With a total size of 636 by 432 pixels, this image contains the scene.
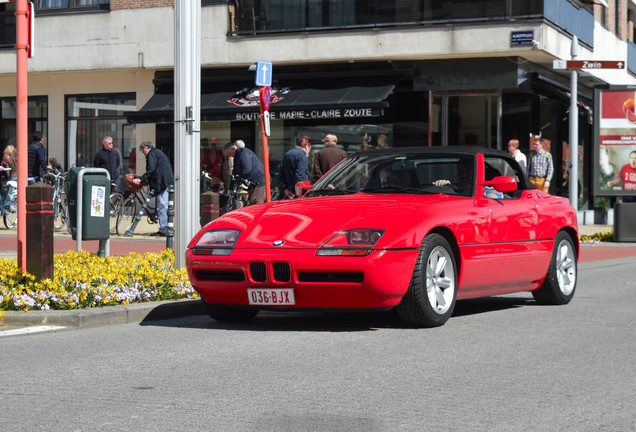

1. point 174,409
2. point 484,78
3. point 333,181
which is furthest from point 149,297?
point 484,78

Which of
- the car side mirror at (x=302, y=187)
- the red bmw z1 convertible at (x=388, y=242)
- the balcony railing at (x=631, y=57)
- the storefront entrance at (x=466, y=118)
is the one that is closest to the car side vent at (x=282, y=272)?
the red bmw z1 convertible at (x=388, y=242)

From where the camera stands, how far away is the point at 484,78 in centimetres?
2548

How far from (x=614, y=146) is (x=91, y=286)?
53.0 feet

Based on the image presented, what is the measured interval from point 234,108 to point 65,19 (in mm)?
5756

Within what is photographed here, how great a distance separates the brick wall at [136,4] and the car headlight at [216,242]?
20236 millimetres

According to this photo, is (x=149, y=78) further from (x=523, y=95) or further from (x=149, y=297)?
(x=149, y=297)

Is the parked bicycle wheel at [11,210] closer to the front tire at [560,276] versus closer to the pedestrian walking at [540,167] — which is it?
the pedestrian walking at [540,167]

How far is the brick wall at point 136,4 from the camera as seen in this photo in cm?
2794

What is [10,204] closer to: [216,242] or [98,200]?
[98,200]

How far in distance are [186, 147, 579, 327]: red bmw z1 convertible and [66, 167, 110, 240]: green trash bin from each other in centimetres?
339

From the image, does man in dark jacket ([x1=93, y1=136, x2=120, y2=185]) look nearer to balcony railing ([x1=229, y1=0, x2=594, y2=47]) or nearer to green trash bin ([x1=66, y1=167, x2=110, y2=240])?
balcony railing ([x1=229, y1=0, x2=594, y2=47])

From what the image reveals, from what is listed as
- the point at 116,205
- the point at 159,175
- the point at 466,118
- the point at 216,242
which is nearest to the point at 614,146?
the point at 466,118

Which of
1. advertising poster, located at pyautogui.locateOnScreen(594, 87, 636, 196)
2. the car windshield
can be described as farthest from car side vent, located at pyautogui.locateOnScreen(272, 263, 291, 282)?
advertising poster, located at pyautogui.locateOnScreen(594, 87, 636, 196)

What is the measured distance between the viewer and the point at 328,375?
20.6 feet
